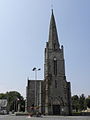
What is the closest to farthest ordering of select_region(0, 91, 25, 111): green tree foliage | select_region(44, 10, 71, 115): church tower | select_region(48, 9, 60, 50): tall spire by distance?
select_region(44, 10, 71, 115): church tower < select_region(48, 9, 60, 50): tall spire < select_region(0, 91, 25, 111): green tree foliage

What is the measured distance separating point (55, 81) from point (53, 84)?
1035 mm

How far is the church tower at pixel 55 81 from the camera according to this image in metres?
65.3

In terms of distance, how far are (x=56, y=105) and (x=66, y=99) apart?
3.43 metres

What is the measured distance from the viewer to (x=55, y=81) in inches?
2650

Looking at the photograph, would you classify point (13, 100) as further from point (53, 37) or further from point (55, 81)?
point (53, 37)

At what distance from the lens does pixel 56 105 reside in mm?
65375

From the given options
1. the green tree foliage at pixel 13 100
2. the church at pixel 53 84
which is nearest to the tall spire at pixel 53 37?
the church at pixel 53 84

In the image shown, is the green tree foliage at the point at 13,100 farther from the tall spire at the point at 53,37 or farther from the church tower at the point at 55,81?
the tall spire at the point at 53,37

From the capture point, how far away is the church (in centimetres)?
6538

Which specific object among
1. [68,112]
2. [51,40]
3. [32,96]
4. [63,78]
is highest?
[51,40]

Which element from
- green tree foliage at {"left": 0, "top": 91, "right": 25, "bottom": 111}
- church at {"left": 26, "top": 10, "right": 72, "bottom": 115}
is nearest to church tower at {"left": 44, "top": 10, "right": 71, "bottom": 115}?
church at {"left": 26, "top": 10, "right": 72, "bottom": 115}

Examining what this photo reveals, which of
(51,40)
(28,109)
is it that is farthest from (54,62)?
(28,109)

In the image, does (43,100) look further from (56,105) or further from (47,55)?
(47,55)

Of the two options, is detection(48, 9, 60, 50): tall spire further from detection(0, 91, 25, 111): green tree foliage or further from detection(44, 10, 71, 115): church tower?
detection(0, 91, 25, 111): green tree foliage
